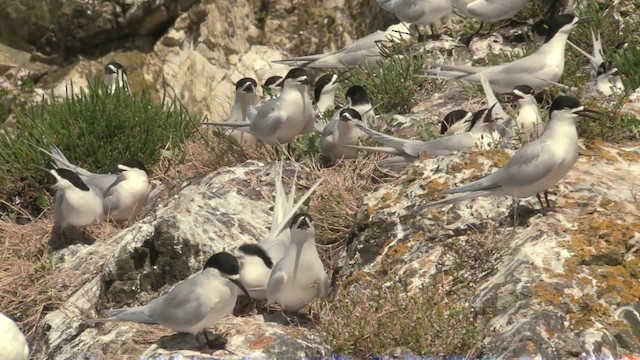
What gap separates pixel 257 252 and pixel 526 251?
1428mm

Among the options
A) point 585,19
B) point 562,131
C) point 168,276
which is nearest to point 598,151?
point 562,131

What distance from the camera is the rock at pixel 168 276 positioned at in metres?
6.06

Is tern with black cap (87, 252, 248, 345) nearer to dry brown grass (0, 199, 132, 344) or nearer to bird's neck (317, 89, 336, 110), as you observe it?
dry brown grass (0, 199, 132, 344)

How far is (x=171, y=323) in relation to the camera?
598 centimetres

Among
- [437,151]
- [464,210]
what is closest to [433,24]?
[437,151]

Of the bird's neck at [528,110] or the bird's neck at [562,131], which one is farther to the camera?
the bird's neck at [528,110]

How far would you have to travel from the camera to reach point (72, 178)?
8.53 m

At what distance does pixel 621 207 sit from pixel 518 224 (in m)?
0.51

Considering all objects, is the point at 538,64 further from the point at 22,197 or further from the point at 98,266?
the point at 22,197

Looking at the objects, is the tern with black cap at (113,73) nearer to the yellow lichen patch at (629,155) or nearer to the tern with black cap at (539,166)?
the yellow lichen patch at (629,155)

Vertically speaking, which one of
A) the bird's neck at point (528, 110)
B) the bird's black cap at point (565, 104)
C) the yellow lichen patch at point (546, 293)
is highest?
the bird's black cap at point (565, 104)

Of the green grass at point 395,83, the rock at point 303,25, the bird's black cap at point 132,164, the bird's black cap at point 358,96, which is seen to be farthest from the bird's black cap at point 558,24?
the rock at point 303,25

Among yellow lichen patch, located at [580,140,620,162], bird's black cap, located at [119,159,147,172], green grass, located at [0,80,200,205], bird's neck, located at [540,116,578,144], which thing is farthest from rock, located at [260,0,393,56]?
bird's neck, located at [540,116,578,144]

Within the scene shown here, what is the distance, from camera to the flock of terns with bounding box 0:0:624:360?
19.8 feet
